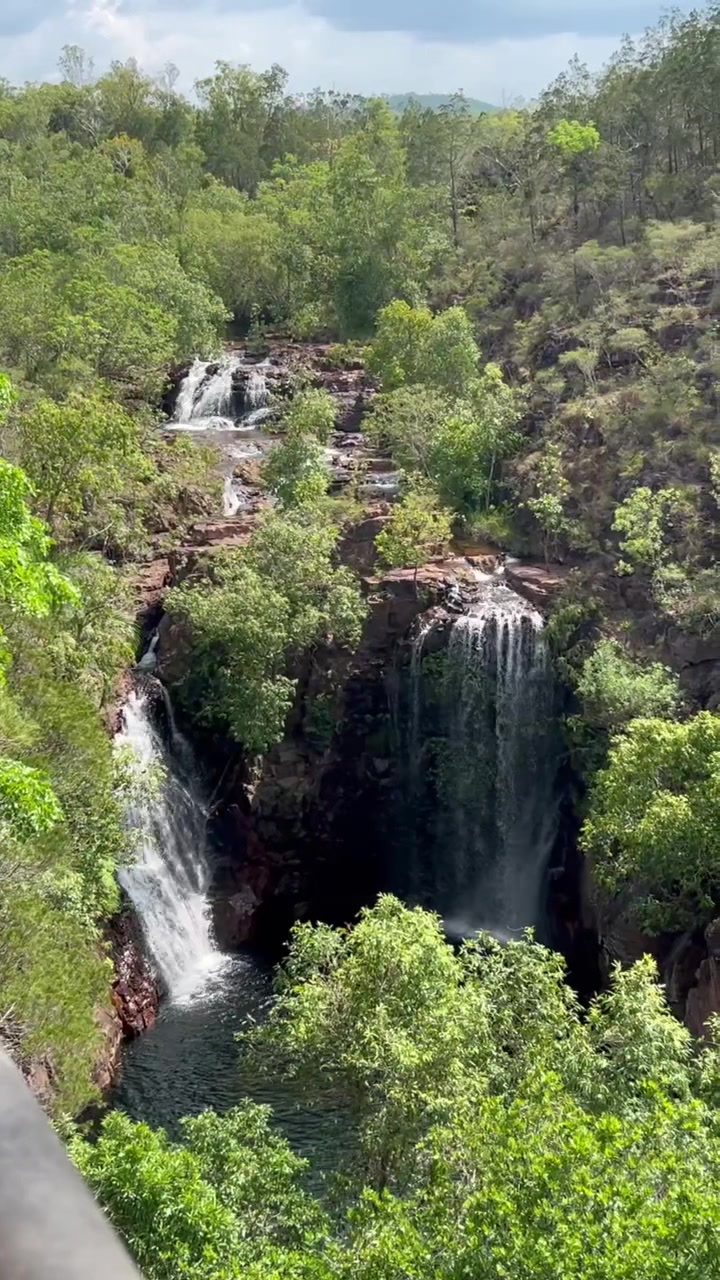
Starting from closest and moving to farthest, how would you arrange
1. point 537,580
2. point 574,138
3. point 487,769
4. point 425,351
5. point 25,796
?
1. point 25,796
2. point 487,769
3. point 537,580
4. point 425,351
5. point 574,138

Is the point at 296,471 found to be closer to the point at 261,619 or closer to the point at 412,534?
the point at 412,534

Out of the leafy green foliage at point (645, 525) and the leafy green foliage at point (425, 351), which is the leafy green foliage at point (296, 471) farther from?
the leafy green foliage at point (645, 525)

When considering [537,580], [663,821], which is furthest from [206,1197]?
[537,580]

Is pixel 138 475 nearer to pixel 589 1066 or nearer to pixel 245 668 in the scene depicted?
pixel 245 668

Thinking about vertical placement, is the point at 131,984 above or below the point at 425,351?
below

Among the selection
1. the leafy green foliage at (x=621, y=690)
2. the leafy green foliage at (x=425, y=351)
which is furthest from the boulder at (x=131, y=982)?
the leafy green foliage at (x=425, y=351)

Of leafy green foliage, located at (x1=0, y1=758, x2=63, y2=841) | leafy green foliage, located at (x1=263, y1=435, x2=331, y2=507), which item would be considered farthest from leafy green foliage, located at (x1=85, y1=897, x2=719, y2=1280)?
leafy green foliage, located at (x1=263, y1=435, x2=331, y2=507)

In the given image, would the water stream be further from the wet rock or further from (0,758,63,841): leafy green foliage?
(0,758,63,841): leafy green foliage
